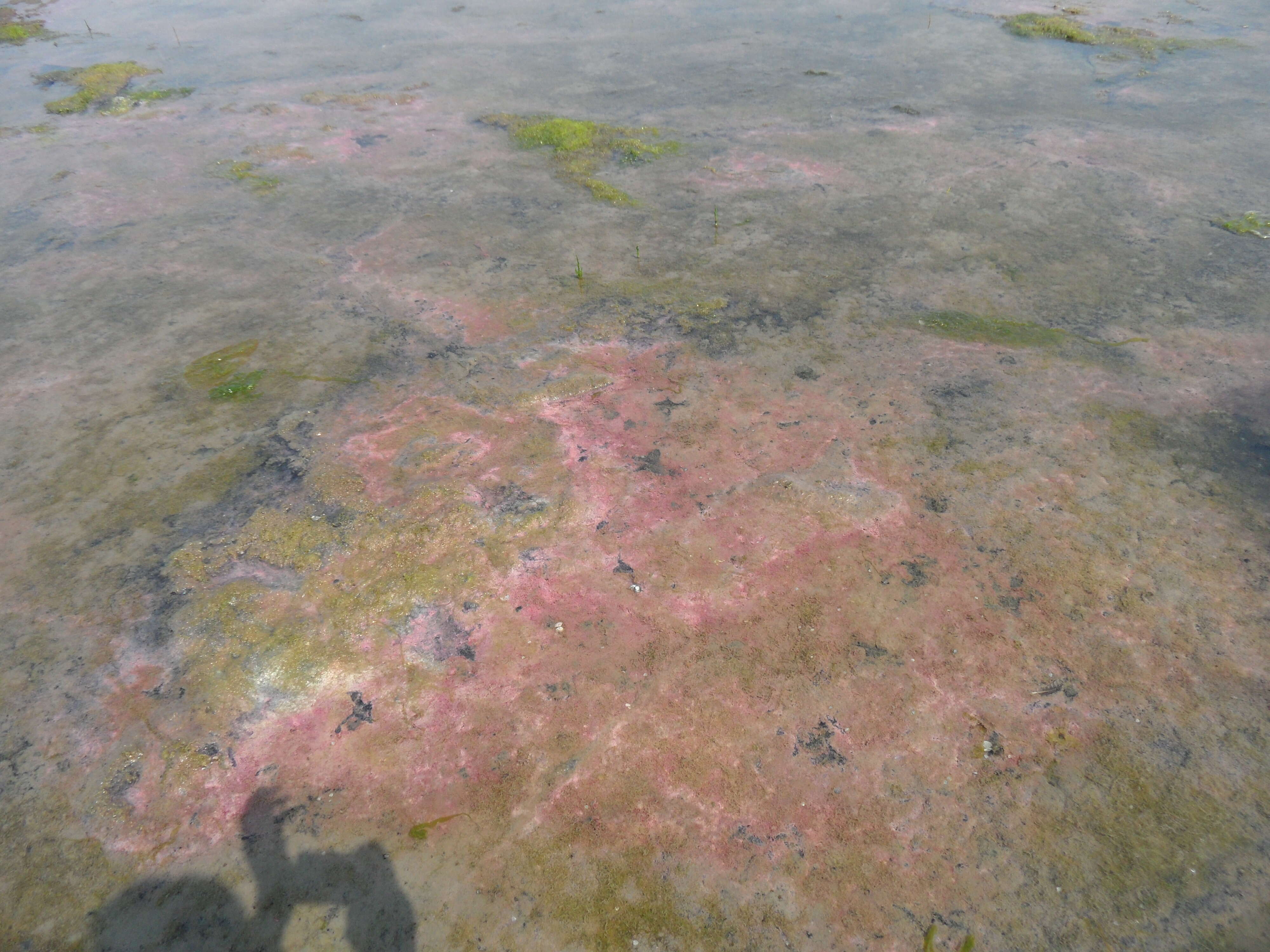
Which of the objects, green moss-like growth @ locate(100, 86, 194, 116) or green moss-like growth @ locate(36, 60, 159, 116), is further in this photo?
green moss-like growth @ locate(36, 60, 159, 116)

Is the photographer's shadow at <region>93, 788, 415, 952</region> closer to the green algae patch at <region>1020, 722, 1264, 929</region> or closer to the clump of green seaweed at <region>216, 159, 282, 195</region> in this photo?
the green algae patch at <region>1020, 722, 1264, 929</region>

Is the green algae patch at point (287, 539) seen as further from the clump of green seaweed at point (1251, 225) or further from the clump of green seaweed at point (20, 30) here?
the clump of green seaweed at point (20, 30)

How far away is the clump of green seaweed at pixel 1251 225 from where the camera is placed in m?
6.40

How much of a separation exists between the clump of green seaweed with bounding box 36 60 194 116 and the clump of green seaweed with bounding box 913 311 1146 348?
9.72 meters

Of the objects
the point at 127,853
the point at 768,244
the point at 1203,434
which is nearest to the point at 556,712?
the point at 127,853

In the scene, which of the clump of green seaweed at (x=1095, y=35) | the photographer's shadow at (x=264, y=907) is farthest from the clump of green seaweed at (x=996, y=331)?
the clump of green seaweed at (x=1095, y=35)

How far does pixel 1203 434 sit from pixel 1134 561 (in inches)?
52.0

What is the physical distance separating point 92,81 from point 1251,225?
43.6ft

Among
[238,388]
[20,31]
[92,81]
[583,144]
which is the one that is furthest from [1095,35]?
[20,31]

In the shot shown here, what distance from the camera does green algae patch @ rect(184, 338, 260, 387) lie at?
5.16 metres

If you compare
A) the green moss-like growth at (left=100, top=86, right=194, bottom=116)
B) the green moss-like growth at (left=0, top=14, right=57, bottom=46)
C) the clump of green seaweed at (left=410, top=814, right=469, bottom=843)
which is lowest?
the clump of green seaweed at (left=410, top=814, right=469, bottom=843)

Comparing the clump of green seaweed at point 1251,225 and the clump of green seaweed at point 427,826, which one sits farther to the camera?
the clump of green seaweed at point 1251,225

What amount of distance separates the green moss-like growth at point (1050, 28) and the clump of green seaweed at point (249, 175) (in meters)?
10.2

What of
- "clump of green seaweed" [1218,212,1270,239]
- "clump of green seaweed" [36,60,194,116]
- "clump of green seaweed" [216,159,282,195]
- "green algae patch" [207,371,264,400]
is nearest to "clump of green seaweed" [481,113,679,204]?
"clump of green seaweed" [216,159,282,195]
